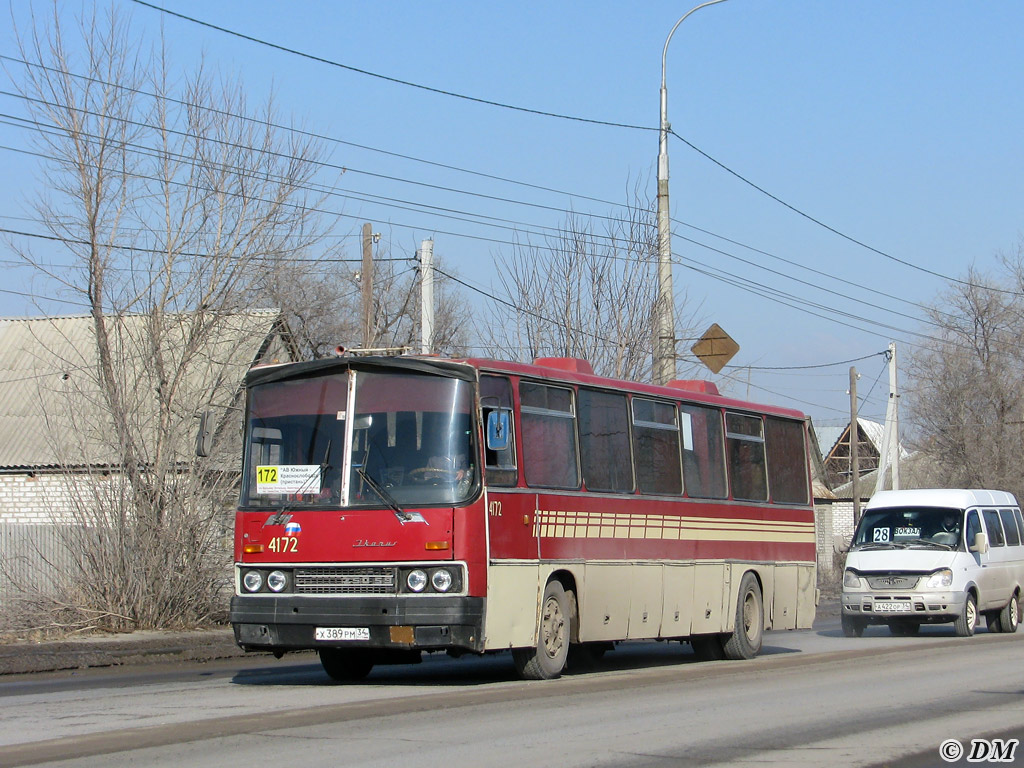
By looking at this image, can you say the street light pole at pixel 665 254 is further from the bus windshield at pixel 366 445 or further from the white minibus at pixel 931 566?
the bus windshield at pixel 366 445

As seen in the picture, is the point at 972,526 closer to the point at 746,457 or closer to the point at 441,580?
the point at 746,457

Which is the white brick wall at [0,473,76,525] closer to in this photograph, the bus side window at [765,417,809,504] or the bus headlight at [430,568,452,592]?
the bus side window at [765,417,809,504]

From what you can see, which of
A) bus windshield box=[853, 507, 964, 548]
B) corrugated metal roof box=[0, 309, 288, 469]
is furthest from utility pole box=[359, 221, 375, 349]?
bus windshield box=[853, 507, 964, 548]

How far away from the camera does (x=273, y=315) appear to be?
25625 mm

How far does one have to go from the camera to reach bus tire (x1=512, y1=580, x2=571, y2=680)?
12.8 m

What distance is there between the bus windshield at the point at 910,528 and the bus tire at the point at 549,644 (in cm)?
1090

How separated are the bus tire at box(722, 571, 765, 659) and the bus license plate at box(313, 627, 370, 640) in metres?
6.35

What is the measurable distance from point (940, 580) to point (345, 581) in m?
12.6

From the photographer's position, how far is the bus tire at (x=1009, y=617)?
2355 cm

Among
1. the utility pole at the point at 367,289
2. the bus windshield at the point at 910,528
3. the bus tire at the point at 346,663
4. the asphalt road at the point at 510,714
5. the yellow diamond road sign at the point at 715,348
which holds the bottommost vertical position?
the asphalt road at the point at 510,714

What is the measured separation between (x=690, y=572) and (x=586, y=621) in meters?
2.53

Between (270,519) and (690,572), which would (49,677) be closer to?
(270,519)

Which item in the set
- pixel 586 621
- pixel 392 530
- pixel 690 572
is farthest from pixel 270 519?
pixel 690 572

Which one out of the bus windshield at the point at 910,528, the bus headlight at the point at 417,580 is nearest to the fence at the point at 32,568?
the bus headlight at the point at 417,580
